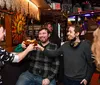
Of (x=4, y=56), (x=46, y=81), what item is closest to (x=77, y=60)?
(x=46, y=81)

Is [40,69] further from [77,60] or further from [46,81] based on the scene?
[77,60]

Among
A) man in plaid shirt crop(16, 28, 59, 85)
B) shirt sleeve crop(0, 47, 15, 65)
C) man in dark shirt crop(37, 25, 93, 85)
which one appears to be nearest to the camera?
shirt sleeve crop(0, 47, 15, 65)

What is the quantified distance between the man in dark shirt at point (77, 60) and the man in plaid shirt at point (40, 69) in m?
0.22

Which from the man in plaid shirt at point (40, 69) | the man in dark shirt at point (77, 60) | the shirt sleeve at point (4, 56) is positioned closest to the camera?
the shirt sleeve at point (4, 56)

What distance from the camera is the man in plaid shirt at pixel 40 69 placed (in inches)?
136

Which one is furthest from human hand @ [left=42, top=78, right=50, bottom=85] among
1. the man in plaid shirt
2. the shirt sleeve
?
the shirt sleeve

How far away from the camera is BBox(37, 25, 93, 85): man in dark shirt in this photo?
10.9 feet

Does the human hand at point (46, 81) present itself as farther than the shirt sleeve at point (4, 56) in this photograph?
Yes

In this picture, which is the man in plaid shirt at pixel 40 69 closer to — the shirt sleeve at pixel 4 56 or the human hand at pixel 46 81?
the human hand at pixel 46 81

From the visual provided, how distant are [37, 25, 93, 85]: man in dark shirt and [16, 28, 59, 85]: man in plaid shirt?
0.22 meters

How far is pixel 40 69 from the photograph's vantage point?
3.50 metres

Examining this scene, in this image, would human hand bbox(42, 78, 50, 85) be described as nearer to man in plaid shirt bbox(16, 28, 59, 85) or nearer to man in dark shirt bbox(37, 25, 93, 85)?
man in plaid shirt bbox(16, 28, 59, 85)

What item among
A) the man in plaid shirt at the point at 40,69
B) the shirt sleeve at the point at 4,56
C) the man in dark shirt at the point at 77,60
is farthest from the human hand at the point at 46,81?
the shirt sleeve at the point at 4,56

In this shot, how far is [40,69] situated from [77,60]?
599mm
